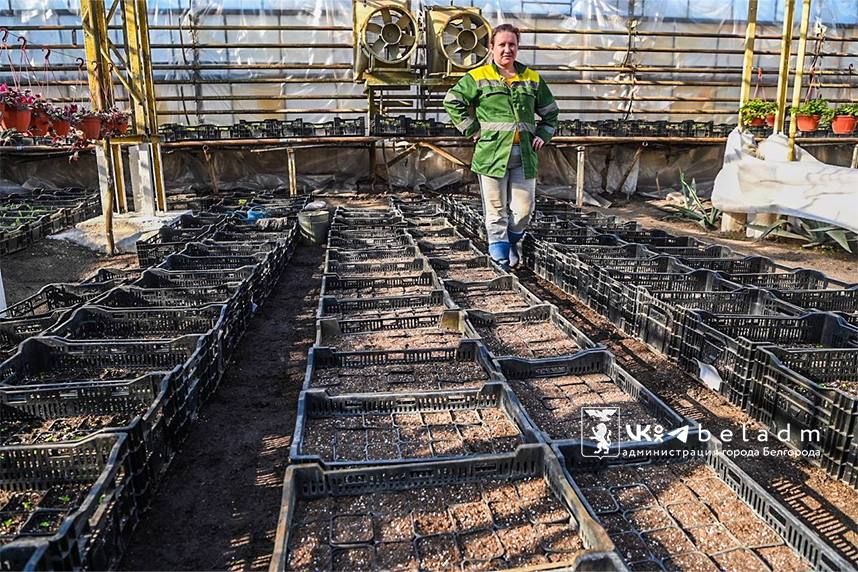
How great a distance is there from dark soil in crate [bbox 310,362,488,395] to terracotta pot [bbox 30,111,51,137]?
3.82 m

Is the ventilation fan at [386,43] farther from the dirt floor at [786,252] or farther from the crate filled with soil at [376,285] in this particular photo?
the crate filled with soil at [376,285]

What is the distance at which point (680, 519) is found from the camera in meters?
2.07

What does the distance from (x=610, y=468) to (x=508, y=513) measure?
18.9 inches

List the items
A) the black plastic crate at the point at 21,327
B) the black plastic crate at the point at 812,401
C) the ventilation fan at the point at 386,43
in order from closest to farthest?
the black plastic crate at the point at 812,401 < the black plastic crate at the point at 21,327 < the ventilation fan at the point at 386,43

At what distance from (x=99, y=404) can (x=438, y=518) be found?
1.66m

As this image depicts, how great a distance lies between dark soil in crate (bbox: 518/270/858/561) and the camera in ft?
7.30

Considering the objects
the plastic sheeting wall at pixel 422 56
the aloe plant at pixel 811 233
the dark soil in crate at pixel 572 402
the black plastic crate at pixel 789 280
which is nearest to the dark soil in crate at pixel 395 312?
the dark soil in crate at pixel 572 402

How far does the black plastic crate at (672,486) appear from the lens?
188 centimetres

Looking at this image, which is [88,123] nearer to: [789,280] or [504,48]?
[504,48]

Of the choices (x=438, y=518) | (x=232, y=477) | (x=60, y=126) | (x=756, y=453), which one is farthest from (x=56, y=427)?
(x=60, y=126)

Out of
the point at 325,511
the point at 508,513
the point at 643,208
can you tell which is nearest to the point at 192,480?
the point at 325,511

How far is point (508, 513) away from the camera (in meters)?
2.09

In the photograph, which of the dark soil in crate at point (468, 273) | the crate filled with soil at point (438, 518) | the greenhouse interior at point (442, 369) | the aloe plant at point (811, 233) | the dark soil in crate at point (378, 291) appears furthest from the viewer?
the aloe plant at point (811, 233)

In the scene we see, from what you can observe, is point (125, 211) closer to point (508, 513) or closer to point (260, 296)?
point (260, 296)
